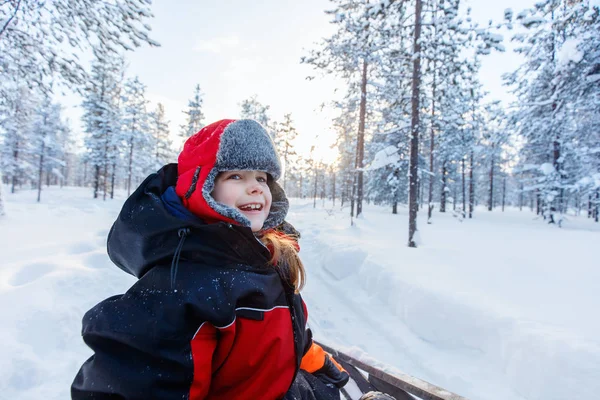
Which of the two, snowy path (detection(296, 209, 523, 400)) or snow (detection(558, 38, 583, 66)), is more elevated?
snow (detection(558, 38, 583, 66))

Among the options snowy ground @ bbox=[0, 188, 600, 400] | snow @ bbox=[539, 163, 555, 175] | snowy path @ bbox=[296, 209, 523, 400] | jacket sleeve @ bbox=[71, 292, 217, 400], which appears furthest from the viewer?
snow @ bbox=[539, 163, 555, 175]

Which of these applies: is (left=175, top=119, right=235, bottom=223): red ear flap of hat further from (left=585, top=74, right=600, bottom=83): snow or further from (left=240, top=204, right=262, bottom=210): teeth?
(left=585, top=74, right=600, bottom=83): snow

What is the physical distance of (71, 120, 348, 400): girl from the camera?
1149mm

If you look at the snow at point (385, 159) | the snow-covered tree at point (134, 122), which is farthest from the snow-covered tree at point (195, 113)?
the snow at point (385, 159)

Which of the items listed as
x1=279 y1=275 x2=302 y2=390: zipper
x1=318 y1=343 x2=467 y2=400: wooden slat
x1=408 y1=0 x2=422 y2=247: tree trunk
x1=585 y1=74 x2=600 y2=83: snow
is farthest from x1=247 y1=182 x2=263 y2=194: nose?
x1=585 y1=74 x2=600 y2=83: snow

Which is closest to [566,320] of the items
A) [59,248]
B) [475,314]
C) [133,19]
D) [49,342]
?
[475,314]

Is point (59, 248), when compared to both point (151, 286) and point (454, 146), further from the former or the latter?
Result: point (454, 146)

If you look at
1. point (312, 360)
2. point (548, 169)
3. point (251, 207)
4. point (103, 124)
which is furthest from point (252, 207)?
point (103, 124)

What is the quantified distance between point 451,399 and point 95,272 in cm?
529

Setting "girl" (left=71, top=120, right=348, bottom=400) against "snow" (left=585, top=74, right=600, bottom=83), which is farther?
"snow" (left=585, top=74, right=600, bottom=83)

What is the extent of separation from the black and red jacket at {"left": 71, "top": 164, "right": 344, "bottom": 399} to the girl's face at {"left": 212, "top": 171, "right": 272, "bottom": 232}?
Result: 206 millimetres

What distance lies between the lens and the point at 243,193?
167 cm

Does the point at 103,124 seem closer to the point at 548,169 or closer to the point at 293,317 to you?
the point at 293,317

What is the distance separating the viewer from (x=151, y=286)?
4.22 feet
